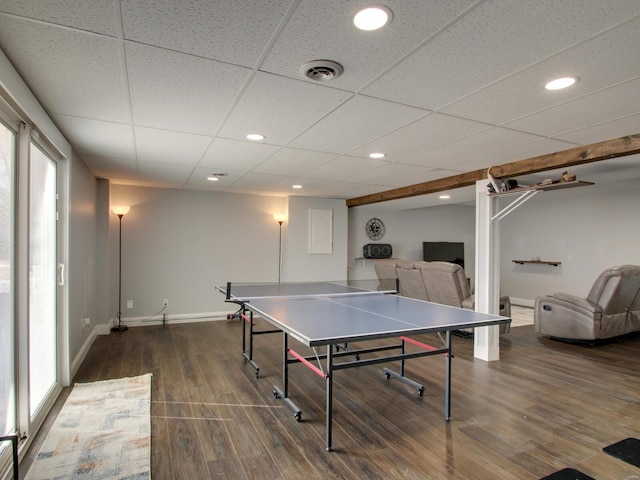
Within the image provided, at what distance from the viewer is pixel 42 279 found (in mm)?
2764

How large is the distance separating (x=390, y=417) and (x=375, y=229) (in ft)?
Answer: 17.6

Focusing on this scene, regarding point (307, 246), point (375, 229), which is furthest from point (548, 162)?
point (375, 229)

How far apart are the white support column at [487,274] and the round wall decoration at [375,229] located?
12.0 feet

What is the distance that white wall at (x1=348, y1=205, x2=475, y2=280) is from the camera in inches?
301

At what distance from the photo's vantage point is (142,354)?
13.9 ft

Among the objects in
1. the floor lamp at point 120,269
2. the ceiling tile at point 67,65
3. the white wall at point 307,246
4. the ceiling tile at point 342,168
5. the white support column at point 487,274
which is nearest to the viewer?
the ceiling tile at point 67,65

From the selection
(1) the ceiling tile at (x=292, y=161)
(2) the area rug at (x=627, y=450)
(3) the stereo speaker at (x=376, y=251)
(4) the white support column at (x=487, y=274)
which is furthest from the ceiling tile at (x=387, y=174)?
(2) the area rug at (x=627, y=450)

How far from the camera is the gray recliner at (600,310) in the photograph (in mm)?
4633

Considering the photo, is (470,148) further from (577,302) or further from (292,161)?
(577,302)

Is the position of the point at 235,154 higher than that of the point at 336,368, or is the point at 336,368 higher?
the point at 235,154

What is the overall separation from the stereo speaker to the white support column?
3.38m

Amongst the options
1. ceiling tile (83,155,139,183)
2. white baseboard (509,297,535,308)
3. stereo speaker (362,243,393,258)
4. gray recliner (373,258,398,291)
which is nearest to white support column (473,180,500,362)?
gray recliner (373,258,398,291)

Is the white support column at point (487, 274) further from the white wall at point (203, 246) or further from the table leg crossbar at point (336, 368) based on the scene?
the white wall at point (203, 246)

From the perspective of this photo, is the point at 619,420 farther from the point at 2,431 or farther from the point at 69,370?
the point at 69,370
